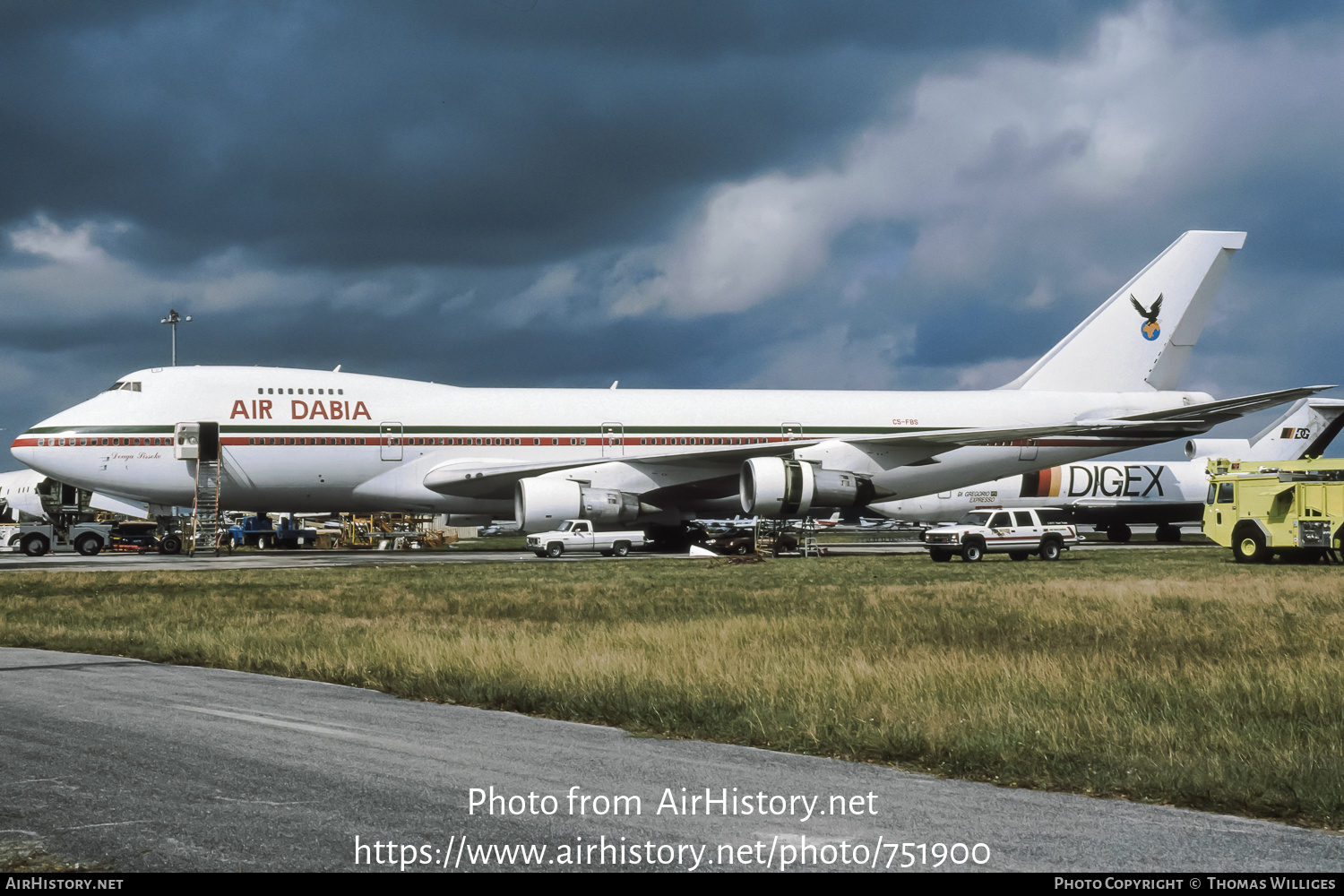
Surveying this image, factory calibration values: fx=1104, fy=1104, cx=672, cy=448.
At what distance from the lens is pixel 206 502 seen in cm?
3234

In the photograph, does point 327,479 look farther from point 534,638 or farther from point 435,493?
point 534,638

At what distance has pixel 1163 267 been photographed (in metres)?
38.2

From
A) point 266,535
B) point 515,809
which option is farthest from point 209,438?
point 515,809

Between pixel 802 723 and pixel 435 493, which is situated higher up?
pixel 435 493

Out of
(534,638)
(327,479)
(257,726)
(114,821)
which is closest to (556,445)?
(327,479)

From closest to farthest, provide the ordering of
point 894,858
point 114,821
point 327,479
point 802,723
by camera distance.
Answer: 1. point 894,858
2. point 114,821
3. point 802,723
4. point 327,479

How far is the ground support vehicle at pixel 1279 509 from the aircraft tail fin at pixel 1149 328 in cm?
703

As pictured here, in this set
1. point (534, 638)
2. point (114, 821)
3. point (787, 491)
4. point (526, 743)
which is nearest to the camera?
point (114, 821)

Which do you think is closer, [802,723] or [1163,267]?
[802,723]

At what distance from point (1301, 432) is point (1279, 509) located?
24438 mm

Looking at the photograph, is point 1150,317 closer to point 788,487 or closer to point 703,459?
point 788,487

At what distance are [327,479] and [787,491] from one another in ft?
44.7

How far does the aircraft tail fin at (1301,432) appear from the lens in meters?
49.6

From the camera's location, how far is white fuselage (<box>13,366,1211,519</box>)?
32156 millimetres
